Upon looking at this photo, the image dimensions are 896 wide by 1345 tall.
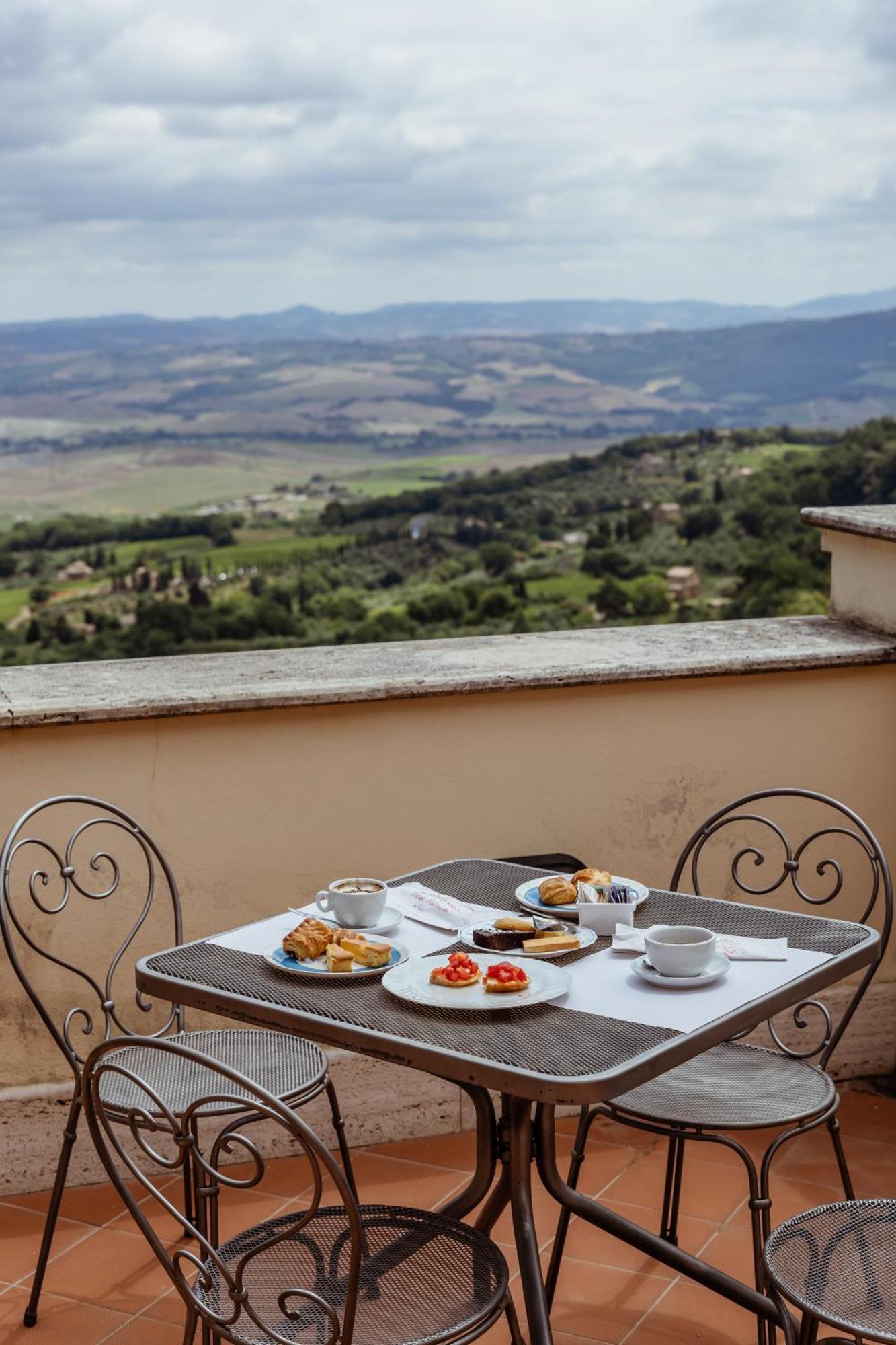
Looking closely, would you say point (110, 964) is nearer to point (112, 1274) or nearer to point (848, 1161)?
point (112, 1274)

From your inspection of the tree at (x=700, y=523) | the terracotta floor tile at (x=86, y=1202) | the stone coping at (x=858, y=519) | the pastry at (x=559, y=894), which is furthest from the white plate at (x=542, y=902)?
the tree at (x=700, y=523)

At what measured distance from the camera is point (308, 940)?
2045 millimetres

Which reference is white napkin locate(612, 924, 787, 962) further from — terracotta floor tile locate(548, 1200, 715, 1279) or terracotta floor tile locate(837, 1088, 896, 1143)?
terracotta floor tile locate(837, 1088, 896, 1143)

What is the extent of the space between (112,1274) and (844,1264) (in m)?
1.49

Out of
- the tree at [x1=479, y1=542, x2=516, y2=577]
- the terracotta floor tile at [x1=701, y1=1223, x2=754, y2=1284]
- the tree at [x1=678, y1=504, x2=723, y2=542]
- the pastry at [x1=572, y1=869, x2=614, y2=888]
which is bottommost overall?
the terracotta floor tile at [x1=701, y1=1223, x2=754, y2=1284]

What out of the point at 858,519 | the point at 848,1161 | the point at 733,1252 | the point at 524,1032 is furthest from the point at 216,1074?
the point at 858,519

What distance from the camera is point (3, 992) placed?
295cm

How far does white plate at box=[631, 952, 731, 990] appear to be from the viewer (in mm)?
1938

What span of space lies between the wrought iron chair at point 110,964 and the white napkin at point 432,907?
37cm

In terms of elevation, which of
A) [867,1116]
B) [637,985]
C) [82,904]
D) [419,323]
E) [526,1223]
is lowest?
[867,1116]

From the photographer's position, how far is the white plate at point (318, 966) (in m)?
1.98

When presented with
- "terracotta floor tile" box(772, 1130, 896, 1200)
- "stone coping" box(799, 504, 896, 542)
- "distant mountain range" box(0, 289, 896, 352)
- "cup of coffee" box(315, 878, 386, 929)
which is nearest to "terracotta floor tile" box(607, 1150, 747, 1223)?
"terracotta floor tile" box(772, 1130, 896, 1200)

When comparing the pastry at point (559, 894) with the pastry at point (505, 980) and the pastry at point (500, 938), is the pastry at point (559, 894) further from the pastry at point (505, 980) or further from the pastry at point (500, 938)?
the pastry at point (505, 980)

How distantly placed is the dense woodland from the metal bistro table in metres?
4.99
